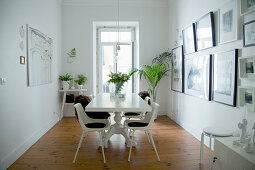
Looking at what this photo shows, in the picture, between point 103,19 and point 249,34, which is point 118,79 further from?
point 103,19

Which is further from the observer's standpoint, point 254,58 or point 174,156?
point 174,156

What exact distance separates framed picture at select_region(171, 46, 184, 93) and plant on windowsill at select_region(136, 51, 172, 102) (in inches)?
12.6

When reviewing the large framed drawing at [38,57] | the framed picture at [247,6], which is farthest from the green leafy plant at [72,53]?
the framed picture at [247,6]

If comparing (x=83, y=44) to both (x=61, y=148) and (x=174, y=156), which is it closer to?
(x=61, y=148)

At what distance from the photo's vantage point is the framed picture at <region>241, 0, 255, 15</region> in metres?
2.19

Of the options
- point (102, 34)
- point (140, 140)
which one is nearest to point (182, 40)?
Answer: point (140, 140)

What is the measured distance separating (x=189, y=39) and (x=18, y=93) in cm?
318

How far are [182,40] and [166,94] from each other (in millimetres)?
1803

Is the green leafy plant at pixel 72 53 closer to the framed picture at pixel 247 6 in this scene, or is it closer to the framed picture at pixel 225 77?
the framed picture at pixel 225 77

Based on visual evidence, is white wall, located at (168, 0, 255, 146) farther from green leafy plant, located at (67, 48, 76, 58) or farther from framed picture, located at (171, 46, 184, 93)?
green leafy plant, located at (67, 48, 76, 58)

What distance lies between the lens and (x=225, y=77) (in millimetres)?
2740

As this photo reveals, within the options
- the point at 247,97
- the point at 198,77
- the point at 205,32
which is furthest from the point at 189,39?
the point at 247,97

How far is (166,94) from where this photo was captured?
5715 mm

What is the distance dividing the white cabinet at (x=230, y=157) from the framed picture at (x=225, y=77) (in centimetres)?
72
